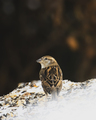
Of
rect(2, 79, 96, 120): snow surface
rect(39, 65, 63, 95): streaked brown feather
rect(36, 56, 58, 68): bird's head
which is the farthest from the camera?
rect(36, 56, 58, 68): bird's head

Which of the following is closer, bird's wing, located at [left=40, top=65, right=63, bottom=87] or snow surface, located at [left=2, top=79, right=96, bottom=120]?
snow surface, located at [left=2, top=79, right=96, bottom=120]

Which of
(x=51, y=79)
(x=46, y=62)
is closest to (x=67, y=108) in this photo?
(x=51, y=79)

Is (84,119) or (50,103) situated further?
(50,103)

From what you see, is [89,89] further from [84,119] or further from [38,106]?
[84,119]

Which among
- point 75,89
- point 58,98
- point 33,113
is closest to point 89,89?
point 75,89

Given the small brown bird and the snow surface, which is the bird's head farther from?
the snow surface

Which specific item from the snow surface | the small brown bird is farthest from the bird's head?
the snow surface

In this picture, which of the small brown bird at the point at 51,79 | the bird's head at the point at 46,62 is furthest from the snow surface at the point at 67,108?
the bird's head at the point at 46,62

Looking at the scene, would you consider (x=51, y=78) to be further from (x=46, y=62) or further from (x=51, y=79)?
(x=46, y=62)

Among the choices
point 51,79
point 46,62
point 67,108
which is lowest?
point 67,108
